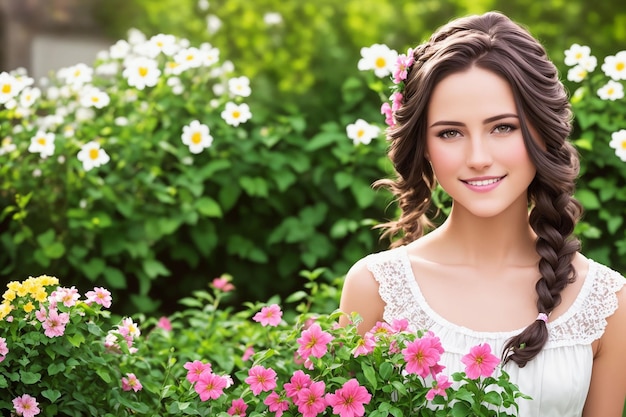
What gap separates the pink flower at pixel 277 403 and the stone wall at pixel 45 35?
15.5 ft

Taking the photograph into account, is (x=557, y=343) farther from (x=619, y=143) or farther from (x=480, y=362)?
(x=619, y=143)

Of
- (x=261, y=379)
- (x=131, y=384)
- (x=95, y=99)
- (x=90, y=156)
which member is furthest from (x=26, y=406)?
(x=95, y=99)

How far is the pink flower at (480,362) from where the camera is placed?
211 cm

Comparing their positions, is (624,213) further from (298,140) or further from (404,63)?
(404,63)

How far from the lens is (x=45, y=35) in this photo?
6586 millimetres

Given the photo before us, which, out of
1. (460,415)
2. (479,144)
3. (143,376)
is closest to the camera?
(460,415)

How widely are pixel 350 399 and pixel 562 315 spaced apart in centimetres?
57

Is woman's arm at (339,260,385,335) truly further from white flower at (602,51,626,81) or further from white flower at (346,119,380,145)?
white flower at (602,51,626,81)

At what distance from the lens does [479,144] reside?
2.28 metres

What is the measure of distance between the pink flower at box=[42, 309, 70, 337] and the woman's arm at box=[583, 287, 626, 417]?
1.20 metres

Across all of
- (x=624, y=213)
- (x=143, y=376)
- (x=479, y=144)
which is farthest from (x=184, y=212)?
(x=479, y=144)

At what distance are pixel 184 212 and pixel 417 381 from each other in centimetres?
188

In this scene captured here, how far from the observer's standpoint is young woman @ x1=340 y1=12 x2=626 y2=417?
230 centimetres

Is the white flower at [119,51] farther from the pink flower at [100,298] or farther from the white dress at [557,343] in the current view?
the white dress at [557,343]
